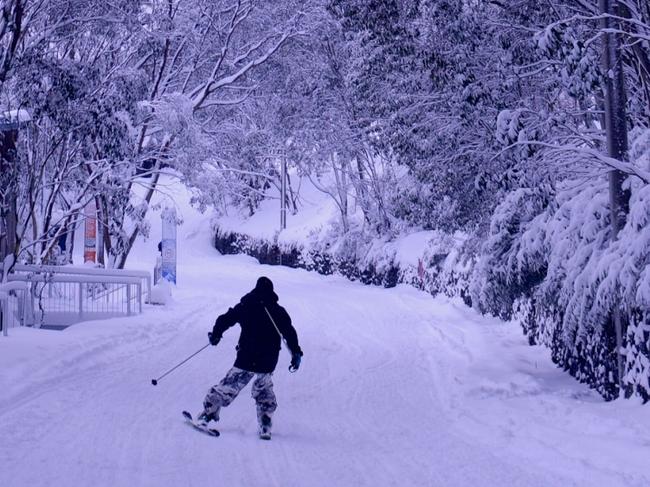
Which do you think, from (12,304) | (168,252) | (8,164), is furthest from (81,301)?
(168,252)

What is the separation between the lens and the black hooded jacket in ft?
25.2

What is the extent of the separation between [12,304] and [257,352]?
8474 mm

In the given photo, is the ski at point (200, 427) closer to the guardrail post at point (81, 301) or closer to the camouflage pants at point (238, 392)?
the camouflage pants at point (238, 392)

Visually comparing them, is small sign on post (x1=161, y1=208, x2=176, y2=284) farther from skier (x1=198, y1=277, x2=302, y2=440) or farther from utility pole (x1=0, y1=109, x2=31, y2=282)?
skier (x1=198, y1=277, x2=302, y2=440)

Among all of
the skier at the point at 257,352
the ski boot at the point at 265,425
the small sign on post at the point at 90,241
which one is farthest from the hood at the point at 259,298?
the small sign on post at the point at 90,241

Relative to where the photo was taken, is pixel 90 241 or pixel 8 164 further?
pixel 90 241

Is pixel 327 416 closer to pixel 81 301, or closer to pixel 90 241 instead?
pixel 81 301

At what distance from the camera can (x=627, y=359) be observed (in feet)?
27.2

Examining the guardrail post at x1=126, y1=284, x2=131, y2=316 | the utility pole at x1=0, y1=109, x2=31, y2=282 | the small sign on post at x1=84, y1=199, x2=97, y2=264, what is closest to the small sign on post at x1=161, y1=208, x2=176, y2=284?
the small sign on post at x1=84, y1=199, x2=97, y2=264

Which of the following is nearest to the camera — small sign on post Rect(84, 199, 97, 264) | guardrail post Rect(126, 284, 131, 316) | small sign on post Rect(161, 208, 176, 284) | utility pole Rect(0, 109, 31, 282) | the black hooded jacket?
the black hooded jacket

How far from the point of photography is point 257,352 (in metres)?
7.70

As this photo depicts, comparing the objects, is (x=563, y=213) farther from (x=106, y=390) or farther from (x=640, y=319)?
(x=106, y=390)

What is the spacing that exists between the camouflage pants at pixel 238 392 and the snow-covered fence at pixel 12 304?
609 cm

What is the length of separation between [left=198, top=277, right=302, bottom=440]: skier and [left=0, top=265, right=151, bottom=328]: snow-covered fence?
→ 7.75m
